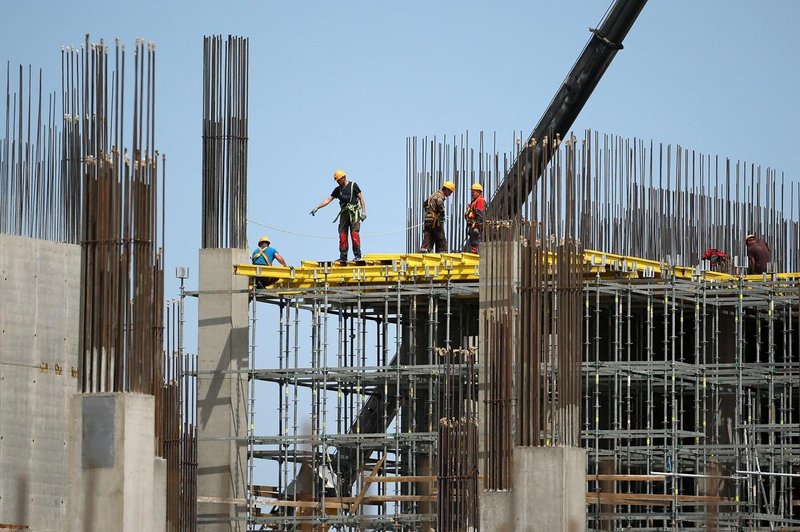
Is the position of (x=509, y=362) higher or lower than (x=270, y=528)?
higher

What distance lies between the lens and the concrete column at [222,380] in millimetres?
32219

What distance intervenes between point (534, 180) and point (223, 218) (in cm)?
868

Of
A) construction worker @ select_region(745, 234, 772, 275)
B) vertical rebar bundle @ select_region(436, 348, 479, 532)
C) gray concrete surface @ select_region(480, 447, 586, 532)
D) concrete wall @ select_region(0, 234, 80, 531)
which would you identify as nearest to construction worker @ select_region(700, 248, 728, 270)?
construction worker @ select_region(745, 234, 772, 275)

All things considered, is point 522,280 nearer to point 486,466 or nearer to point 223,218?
point 486,466

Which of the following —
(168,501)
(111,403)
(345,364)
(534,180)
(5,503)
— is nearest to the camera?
(111,403)

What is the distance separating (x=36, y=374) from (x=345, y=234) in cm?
941

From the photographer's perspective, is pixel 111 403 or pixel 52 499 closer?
pixel 111 403

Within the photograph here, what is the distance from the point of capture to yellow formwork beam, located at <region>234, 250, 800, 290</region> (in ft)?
104

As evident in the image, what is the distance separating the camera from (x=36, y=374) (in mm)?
24141

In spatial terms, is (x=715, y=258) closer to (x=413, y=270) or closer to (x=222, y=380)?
(x=413, y=270)

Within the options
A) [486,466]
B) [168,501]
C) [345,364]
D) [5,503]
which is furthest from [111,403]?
[345,364]

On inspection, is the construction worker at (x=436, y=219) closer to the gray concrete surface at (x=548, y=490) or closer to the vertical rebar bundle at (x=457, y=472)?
the vertical rebar bundle at (x=457, y=472)

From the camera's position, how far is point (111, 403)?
70.0 feet

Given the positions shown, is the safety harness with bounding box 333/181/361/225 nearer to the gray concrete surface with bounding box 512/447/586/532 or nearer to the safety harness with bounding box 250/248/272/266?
the safety harness with bounding box 250/248/272/266
